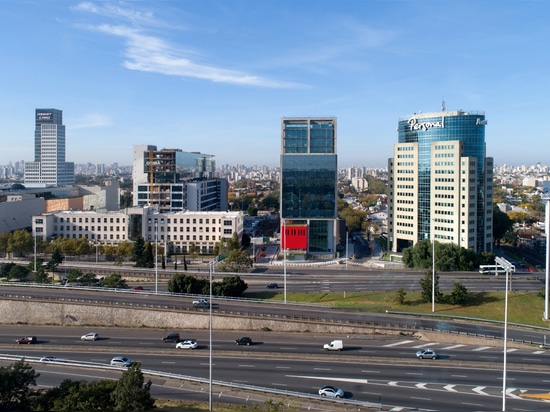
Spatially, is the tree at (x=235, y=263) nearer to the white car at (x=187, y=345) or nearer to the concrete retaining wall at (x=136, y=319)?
the concrete retaining wall at (x=136, y=319)

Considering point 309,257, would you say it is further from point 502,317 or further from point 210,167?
point 210,167

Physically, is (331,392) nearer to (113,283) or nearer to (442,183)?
(113,283)

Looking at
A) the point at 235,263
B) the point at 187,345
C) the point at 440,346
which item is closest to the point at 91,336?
the point at 187,345

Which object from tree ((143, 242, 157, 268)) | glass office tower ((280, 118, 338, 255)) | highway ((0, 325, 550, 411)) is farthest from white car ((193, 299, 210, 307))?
glass office tower ((280, 118, 338, 255))

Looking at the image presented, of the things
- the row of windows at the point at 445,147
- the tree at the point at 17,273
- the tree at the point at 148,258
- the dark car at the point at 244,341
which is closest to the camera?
the dark car at the point at 244,341

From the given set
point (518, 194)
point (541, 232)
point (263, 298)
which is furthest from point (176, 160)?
point (518, 194)

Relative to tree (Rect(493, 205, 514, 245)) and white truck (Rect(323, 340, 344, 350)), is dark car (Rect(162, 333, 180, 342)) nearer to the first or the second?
white truck (Rect(323, 340, 344, 350))

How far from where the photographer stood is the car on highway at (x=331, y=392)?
15883 millimetres

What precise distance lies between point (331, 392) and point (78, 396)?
785cm

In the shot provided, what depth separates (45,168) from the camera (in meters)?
123

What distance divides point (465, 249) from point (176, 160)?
3286 centimetres

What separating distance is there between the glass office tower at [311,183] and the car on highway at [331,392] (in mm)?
29757

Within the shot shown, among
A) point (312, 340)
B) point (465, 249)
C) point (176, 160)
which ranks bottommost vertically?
point (312, 340)

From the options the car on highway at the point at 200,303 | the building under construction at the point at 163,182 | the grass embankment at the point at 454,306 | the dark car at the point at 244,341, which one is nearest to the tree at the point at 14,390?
the dark car at the point at 244,341
